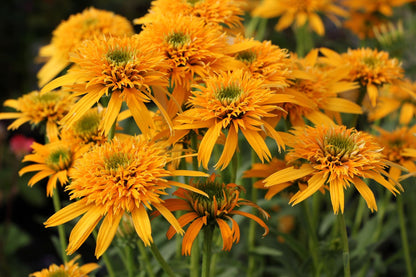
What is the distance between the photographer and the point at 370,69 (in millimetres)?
1084

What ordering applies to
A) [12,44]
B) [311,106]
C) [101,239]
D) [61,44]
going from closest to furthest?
[101,239], [311,106], [61,44], [12,44]

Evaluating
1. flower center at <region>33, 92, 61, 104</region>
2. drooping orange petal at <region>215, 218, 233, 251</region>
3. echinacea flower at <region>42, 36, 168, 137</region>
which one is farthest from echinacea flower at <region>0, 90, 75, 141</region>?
drooping orange petal at <region>215, 218, 233, 251</region>

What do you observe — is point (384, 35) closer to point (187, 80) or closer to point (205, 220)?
point (187, 80)

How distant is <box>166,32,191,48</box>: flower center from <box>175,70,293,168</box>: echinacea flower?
99 millimetres

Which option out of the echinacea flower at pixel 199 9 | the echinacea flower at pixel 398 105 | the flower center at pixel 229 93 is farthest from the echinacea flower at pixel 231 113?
the echinacea flower at pixel 398 105

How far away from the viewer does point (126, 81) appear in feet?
2.54

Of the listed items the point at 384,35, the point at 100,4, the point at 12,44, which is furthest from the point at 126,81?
the point at 100,4

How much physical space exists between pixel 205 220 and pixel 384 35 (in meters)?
1.35

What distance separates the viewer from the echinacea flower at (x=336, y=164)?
775 millimetres

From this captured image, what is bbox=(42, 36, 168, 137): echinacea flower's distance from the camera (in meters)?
0.78

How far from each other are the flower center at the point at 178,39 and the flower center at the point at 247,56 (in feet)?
0.45

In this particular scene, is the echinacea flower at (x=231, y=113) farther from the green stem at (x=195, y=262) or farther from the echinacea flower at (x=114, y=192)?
the green stem at (x=195, y=262)

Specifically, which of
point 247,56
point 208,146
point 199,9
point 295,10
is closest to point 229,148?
point 208,146

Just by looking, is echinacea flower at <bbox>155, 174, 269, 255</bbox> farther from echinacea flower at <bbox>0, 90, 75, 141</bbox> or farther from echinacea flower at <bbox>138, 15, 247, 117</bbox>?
echinacea flower at <bbox>0, 90, 75, 141</bbox>
